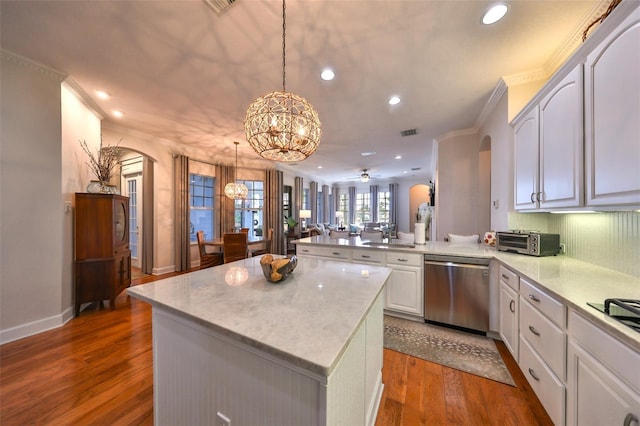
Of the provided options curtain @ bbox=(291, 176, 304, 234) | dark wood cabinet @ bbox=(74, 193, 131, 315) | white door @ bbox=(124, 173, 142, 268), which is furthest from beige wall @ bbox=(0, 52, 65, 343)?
curtain @ bbox=(291, 176, 304, 234)

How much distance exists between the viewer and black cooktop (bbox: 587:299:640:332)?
0.86 metres

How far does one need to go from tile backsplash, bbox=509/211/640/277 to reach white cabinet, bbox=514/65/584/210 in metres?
0.37

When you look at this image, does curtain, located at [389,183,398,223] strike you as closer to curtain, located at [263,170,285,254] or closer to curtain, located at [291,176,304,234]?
curtain, located at [291,176,304,234]

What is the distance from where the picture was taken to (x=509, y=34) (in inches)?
74.0

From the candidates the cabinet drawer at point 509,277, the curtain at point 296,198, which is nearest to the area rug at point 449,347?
the cabinet drawer at point 509,277

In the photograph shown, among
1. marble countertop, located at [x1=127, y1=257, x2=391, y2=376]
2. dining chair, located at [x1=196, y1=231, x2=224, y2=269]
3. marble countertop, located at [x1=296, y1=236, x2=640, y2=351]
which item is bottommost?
dining chair, located at [x1=196, y1=231, x2=224, y2=269]

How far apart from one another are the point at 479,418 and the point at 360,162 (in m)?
5.95

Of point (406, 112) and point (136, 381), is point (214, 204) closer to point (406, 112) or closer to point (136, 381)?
point (136, 381)

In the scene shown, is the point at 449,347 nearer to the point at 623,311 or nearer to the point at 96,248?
the point at 623,311

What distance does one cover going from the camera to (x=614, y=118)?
1.18 metres

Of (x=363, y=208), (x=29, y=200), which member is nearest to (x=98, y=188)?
(x=29, y=200)

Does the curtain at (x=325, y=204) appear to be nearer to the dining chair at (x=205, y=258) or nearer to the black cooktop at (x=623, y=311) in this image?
the dining chair at (x=205, y=258)

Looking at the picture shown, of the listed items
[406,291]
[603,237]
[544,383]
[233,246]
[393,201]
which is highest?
[393,201]

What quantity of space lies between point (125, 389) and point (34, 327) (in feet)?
5.89
